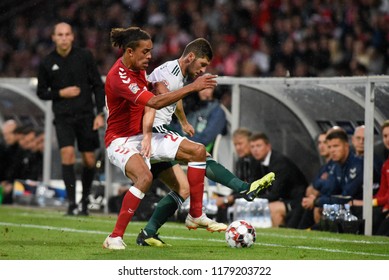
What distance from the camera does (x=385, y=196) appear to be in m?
11.1

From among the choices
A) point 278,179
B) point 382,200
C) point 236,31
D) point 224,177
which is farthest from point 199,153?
point 236,31

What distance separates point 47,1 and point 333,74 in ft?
32.8

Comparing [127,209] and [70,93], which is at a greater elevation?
[70,93]

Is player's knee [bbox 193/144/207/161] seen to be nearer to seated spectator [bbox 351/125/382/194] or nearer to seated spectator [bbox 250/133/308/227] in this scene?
seated spectator [bbox 351/125/382/194]

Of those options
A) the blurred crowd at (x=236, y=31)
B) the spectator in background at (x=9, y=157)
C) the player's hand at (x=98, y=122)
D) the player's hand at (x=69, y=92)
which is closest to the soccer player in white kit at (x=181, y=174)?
the player's hand at (x=98, y=122)

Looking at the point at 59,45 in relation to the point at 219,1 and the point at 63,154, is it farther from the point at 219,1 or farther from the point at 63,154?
the point at 219,1

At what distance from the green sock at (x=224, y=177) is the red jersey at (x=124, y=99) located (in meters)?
0.73

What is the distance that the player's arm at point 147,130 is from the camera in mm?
8789

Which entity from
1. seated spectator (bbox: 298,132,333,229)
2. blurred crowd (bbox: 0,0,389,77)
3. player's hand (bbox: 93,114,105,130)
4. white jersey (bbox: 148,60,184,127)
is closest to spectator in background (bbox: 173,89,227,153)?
blurred crowd (bbox: 0,0,389,77)

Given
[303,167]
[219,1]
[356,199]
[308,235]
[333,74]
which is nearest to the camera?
[308,235]

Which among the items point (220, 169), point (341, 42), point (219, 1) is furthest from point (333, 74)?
point (220, 169)

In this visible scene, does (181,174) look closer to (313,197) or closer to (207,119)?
(313,197)

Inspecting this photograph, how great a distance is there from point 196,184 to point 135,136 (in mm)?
638

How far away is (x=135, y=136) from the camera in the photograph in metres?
9.03
